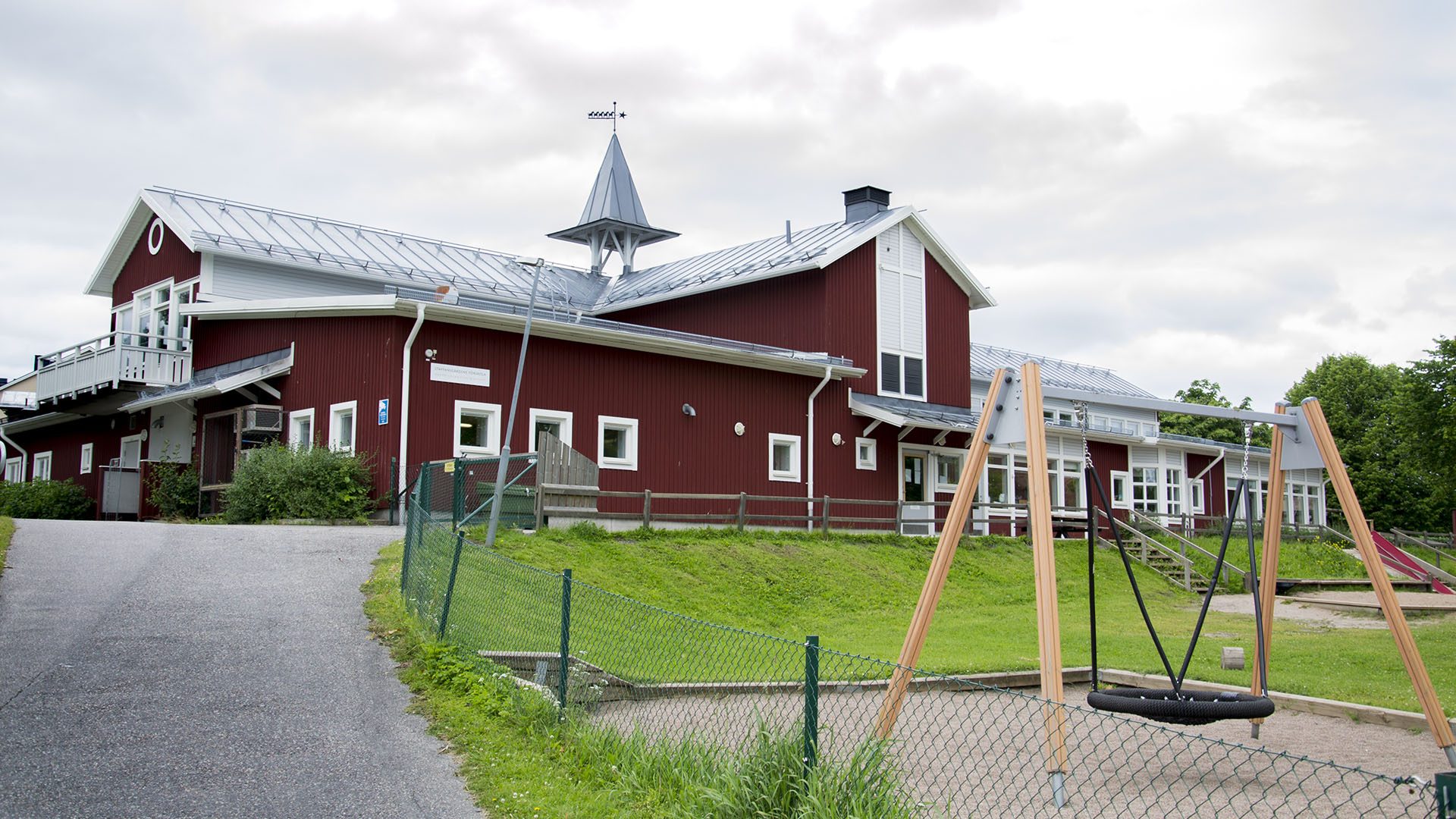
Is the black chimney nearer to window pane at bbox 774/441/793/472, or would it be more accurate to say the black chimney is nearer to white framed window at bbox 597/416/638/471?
window pane at bbox 774/441/793/472

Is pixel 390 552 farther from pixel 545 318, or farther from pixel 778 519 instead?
pixel 778 519

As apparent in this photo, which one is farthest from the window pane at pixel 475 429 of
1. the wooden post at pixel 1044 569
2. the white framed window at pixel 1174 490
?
the white framed window at pixel 1174 490

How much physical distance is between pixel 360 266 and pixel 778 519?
11.3 meters

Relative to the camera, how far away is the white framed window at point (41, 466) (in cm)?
3316

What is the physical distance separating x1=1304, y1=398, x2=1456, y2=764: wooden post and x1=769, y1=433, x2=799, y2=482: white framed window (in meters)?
17.1

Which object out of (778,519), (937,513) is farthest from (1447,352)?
(778,519)

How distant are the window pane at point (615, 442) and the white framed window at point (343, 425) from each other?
14.7 feet

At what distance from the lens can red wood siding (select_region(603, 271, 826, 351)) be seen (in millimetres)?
27328

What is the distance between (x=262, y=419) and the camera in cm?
2295

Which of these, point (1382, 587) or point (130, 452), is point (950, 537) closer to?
point (1382, 587)

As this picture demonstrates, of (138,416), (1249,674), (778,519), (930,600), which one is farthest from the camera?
(138,416)

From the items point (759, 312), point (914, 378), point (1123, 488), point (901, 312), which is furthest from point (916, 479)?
point (1123, 488)

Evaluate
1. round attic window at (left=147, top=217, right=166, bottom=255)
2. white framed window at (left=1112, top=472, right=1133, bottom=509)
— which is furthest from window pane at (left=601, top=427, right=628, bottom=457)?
white framed window at (left=1112, top=472, right=1133, bottom=509)

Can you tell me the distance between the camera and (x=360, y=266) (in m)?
28.2
